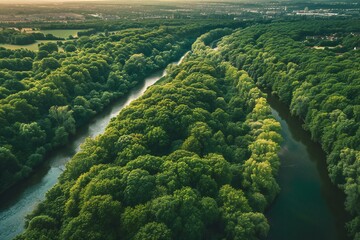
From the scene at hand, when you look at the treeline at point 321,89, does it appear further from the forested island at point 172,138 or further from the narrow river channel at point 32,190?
the narrow river channel at point 32,190

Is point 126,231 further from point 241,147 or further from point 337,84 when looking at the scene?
point 337,84

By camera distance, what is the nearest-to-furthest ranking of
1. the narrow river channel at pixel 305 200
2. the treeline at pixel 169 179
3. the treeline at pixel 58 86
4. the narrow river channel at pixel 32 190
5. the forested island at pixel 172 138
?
the treeline at pixel 169 179 < the forested island at pixel 172 138 < the narrow river channel at pixel 305 200 < the narrow river channel at pixel 32 190 < the treeline at pixel 58 86

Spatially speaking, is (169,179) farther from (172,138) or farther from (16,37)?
(16,37)

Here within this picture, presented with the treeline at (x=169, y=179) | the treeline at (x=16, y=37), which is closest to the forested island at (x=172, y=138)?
the treeline at (x=169, y=179)

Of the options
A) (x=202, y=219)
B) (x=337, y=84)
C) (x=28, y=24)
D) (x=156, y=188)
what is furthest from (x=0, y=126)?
(x=28, y=24)

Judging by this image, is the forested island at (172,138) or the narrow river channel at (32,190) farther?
the narrow river channel at (32,190)
